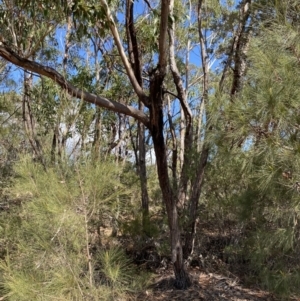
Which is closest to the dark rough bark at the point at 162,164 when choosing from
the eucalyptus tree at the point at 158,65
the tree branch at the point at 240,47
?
the eucalyptus tree at the point at 158,65

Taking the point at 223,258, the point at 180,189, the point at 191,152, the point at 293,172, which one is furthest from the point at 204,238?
the point at 293,172

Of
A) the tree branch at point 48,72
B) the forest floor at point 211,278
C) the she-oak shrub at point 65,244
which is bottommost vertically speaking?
the forest floor at point 211,278

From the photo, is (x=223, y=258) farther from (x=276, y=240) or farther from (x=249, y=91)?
(x=249, y=91)

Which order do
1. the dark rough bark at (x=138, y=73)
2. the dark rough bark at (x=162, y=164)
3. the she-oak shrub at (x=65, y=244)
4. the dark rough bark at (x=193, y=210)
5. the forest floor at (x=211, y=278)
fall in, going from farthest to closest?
the dark rough bark at (x=193, y=210) → the forest floor at (x=211, y=278) → the dark rough bark at (x=138, y=73) → the dark rough bark at (x=162, y=164) → the she-oak shrub at (x=65, y=244)

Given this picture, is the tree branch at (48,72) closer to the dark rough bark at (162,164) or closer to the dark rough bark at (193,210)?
the dark rough bark at (162,164)

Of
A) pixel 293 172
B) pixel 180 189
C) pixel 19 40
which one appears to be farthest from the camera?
pixel 180 189

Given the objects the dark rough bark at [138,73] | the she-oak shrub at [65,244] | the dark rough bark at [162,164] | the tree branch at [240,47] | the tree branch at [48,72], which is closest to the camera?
the she-oak shrub at [65,244]

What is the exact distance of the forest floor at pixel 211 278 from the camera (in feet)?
15.4

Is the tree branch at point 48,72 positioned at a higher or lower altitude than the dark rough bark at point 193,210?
higher

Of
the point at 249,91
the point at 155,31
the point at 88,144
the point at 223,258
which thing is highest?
the point at 155,31

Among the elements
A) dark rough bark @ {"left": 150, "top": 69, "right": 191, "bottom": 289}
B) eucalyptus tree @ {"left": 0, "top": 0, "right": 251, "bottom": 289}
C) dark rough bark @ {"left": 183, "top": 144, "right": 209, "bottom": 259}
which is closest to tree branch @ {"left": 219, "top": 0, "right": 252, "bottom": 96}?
eucalyptus tree @ {"left": 0, "top": 0, "right": 251, "bottom": 289}

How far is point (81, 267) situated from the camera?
3.37m

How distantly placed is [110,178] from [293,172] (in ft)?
5.30

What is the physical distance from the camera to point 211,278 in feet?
17.4
